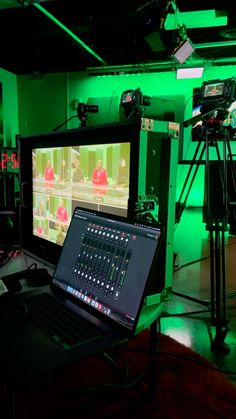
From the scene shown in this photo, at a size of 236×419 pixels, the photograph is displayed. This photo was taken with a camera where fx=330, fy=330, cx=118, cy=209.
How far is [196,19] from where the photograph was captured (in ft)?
15.1

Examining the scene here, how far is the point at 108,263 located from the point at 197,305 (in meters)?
1.72

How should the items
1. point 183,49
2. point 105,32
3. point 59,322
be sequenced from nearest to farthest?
point 59,322, point 183,49, point 105,32

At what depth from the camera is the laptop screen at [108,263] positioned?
2.69 ft

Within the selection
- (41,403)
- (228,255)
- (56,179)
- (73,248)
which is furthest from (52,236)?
(228,255)

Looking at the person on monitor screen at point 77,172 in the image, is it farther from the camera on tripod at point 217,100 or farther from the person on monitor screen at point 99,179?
the camera on tripod at point 217,100

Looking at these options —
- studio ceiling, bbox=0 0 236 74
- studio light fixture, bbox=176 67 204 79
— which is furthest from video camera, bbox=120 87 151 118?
studio light fixture, bbox=176 67 204 79

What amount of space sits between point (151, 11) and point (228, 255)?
3106 mm

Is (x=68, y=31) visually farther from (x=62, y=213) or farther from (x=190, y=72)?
(x=62, y=213)

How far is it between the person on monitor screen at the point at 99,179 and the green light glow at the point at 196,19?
12.6ft

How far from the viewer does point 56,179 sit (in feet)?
4.76

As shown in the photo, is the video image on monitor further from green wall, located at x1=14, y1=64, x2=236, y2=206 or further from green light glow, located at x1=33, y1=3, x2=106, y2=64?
green wall, located at x1=14, y1=64, x2=236, y2=206

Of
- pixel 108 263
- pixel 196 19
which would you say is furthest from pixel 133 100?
pixel 196 19

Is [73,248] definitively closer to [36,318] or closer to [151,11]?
[36,318]

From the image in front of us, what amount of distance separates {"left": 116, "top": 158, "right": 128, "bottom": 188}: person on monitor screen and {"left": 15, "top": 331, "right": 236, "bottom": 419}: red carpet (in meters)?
0.66
